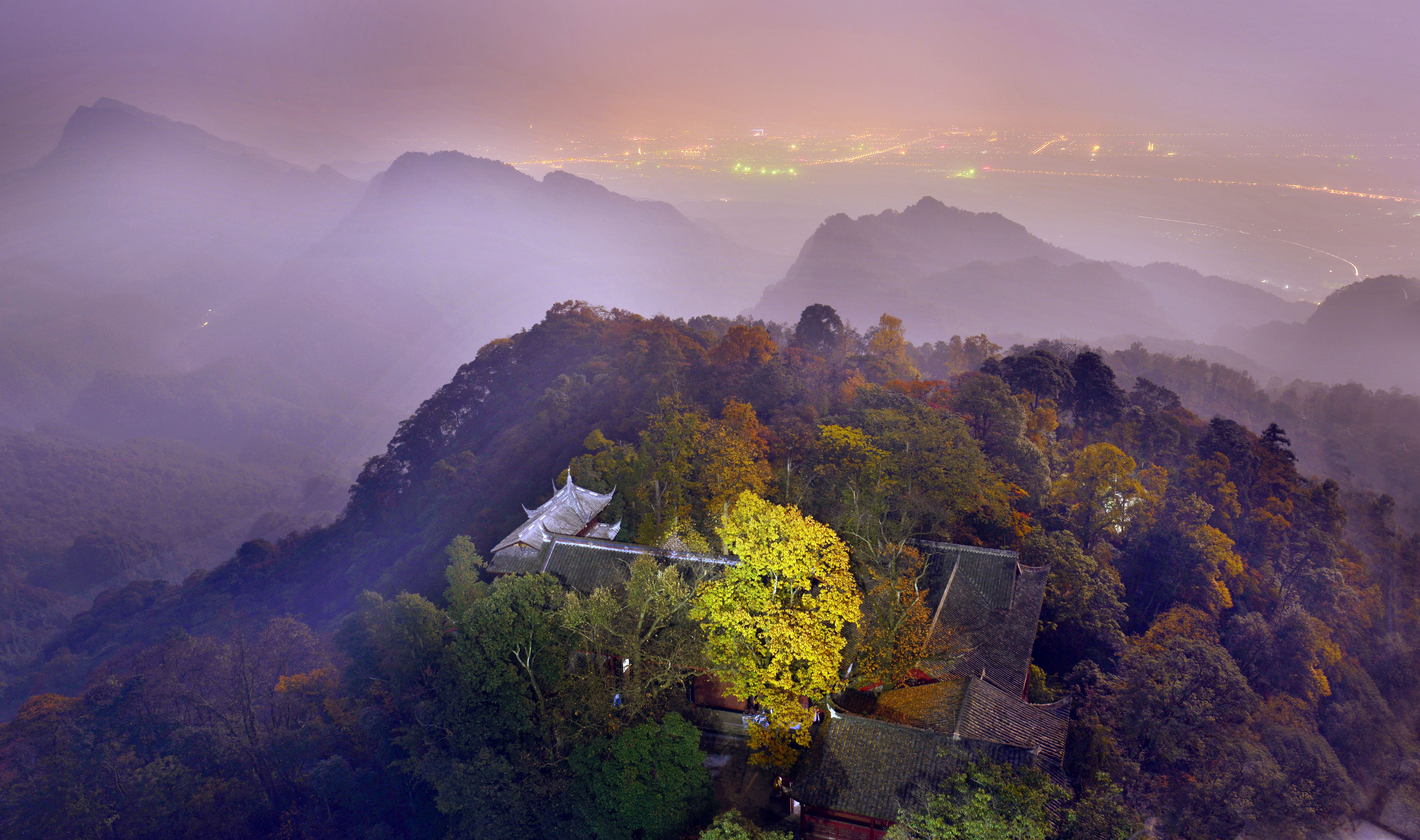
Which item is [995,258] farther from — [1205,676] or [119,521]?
[119,521]

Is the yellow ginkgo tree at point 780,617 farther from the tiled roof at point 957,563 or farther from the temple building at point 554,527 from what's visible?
the temple building at point 554,527

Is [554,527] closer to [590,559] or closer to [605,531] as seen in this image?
[605,531]

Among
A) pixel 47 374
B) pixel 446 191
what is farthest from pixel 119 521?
pixel 446 191

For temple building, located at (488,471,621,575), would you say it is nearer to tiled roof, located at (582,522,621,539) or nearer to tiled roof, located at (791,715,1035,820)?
tiled roof, located at (582,522,621,539)

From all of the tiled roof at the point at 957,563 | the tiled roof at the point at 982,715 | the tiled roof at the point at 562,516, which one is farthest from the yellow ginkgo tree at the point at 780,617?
the tiled roof at the point at 562,516

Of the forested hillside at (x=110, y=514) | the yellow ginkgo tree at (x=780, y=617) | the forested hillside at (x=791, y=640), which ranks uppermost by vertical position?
the yellow ginkgo tree at (x=780, y=617)

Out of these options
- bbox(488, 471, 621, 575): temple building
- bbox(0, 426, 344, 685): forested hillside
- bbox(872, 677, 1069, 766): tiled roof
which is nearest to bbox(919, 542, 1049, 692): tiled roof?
bbox(872, 677, 1069, 766): tiled roof
